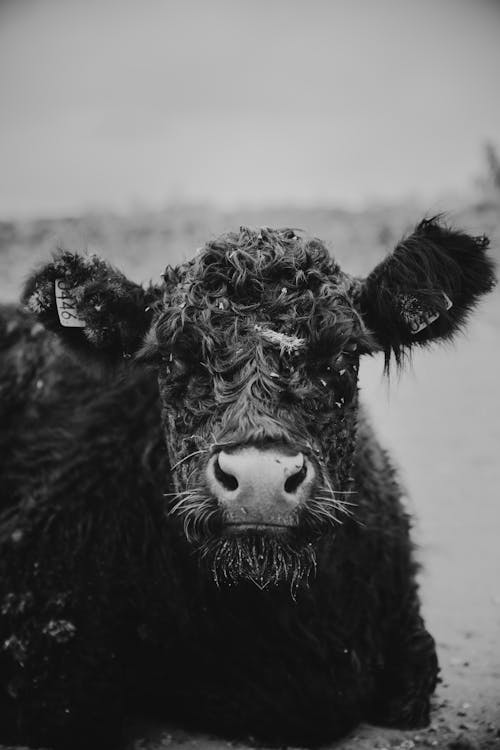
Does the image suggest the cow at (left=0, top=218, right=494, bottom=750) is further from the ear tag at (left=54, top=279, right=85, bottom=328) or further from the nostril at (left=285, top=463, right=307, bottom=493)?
the nostril at (left=285, top=463, right=307, bottom=493)

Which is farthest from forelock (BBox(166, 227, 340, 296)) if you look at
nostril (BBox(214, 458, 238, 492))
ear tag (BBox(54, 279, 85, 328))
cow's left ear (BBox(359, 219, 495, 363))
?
nostril (BBox(214, 458, 238, 492))

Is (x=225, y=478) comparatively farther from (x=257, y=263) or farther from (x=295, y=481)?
(x=257, y=263)

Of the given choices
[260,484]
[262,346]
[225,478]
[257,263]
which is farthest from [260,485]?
[257,263]

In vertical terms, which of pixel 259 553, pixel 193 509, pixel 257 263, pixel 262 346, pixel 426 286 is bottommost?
pixel 259 553

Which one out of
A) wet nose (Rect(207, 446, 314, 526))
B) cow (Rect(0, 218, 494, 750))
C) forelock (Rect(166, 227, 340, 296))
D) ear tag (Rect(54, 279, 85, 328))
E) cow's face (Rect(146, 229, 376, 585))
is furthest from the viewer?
ear tag (Rect(54, 279, 85, 328))

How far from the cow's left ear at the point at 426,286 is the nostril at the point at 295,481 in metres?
1.18

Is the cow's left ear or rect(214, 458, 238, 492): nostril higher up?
the cow's left ear

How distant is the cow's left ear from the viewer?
124 inches

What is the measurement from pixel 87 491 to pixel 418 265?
231cm

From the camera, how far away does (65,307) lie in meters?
3.35

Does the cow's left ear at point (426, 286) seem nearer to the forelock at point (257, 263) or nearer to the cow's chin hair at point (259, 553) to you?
the forelock at point (257, 263)

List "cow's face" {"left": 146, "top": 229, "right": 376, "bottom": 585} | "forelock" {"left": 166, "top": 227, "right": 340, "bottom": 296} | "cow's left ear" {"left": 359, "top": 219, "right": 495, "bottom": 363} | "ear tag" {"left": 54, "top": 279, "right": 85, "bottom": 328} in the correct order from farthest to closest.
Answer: "ear tag" {"left": 54, "top": 279, "right": 85, "bottom": 328} < "cow's left ear" {"left": 359, "top": 219, "right": 495, "bottom": 363} < "forelock" {"left": 166, "top": 227, "right": 340, "bottom": 296} < "cow's face" {"left": 146, "top": 229, "right": 376, "bottom": 585}

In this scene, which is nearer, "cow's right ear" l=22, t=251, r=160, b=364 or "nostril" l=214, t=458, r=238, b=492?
"nostril" l=214, t=458, r=238, b=492

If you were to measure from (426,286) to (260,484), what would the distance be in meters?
1.51
